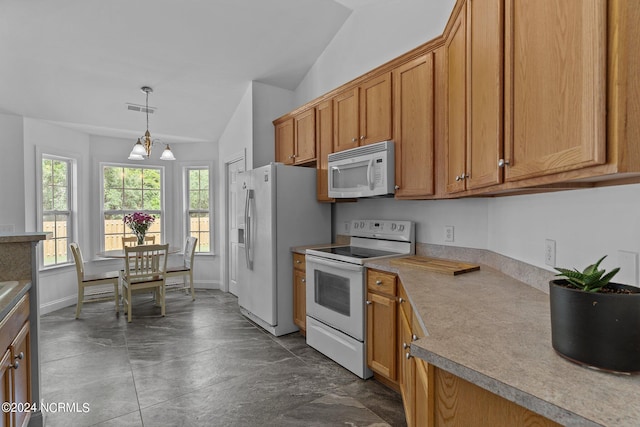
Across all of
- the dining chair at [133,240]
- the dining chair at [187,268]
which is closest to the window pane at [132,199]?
the dining chair at [133,240]

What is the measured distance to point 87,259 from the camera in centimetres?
505

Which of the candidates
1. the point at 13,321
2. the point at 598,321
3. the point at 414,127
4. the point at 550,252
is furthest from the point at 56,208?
the point at 598,321

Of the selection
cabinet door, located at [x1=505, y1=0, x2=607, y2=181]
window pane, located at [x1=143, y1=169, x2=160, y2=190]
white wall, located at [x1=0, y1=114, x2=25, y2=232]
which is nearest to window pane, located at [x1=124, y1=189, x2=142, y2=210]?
window pane, located at [x1=143, y1=169, x2=160, y2=190]

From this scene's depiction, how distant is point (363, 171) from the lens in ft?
9.37

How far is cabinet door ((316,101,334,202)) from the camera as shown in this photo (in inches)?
132

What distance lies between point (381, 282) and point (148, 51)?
316 centimetres

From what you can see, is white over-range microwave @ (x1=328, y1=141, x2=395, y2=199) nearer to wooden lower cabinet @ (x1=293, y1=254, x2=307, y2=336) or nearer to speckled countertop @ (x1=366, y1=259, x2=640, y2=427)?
wooden lower cabinet @ (x1=293, y1=254, x2=307, y2=336)

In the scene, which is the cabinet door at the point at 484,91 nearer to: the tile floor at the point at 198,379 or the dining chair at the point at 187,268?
the tile floor at the point at 198,379

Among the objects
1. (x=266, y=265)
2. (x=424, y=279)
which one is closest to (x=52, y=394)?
(x=266, y=265)

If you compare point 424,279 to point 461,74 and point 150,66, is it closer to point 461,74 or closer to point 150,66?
point 461,74

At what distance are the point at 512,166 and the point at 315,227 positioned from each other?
2.58 m

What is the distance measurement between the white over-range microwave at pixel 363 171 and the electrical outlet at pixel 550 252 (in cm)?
122

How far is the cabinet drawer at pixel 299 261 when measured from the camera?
3343mm

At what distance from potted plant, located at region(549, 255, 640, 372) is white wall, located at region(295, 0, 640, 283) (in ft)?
1.37
